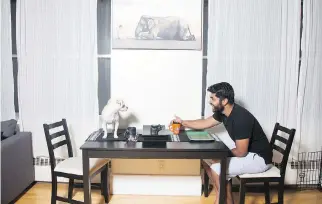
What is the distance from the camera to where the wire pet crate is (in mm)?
2990

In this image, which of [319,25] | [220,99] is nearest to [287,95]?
[319,25]

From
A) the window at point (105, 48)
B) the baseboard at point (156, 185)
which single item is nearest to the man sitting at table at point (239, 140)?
the baseboard at point (156, 185)

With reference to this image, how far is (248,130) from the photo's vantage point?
2.25 m

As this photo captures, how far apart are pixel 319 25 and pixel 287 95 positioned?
714 millimetres

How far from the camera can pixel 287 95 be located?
9.41 ft

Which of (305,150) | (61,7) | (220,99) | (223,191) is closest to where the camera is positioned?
(223,191)

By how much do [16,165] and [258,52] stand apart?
96.3 inches

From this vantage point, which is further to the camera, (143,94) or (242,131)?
(143,94)

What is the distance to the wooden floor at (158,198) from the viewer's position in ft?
8.92

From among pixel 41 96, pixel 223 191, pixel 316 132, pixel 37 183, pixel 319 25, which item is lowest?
pixel 37 183

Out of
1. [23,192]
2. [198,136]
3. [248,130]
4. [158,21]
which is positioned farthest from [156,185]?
[158,21]

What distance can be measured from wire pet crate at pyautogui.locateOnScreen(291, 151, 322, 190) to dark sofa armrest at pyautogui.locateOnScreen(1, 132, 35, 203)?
2618mm

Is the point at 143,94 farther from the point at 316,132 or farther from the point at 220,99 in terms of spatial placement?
the point at 316,132

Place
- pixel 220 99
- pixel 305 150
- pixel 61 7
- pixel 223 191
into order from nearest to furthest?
Result: pixel 223 191, pixel 220 99, pixel 61 7, pixel 305 150
